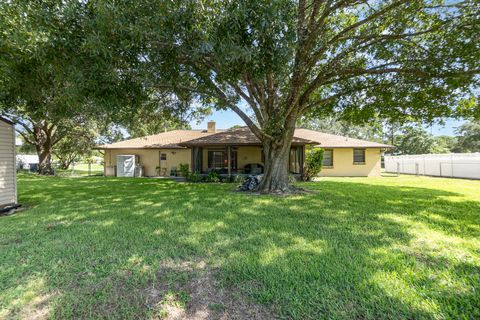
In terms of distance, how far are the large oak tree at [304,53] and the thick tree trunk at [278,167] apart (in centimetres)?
4

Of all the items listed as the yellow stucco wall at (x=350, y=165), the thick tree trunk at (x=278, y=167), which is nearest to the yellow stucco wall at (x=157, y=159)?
the thick tree trunk at (x=278, y=167)

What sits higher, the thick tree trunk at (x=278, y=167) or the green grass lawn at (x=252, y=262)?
the thick tree trunk at (x=278, y=167)

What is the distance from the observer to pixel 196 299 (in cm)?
250

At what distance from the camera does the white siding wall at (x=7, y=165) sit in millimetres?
6625

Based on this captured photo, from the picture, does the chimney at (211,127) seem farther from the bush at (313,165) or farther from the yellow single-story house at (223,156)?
the bush at (313,165)

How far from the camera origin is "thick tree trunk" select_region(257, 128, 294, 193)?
932 centimetres

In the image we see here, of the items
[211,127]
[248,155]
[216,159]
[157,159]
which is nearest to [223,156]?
[216,159]

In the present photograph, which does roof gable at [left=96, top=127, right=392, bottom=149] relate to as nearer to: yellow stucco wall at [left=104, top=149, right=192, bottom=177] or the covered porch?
yellow stucco wall at [left=104, top=149, right=192, bottom=177]

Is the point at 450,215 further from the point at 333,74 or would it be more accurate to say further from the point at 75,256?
the point at 75,256

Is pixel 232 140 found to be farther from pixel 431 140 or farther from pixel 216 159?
pixel 431 140

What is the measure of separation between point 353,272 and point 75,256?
3899mm

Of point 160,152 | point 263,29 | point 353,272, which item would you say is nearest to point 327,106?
point 263,29

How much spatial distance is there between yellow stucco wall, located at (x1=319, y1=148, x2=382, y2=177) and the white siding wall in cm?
1723

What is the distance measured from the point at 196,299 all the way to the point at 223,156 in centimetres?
1530
